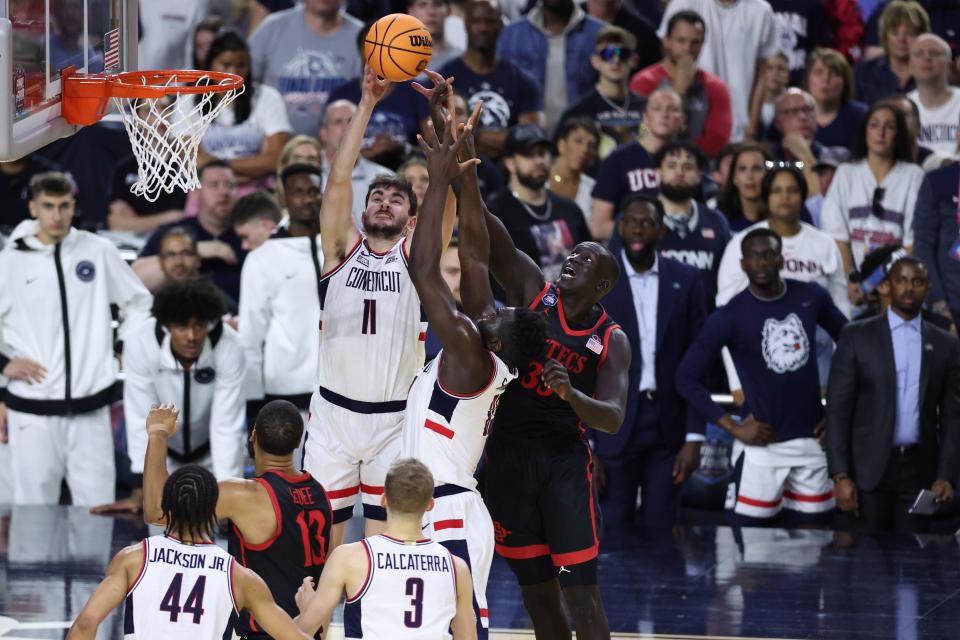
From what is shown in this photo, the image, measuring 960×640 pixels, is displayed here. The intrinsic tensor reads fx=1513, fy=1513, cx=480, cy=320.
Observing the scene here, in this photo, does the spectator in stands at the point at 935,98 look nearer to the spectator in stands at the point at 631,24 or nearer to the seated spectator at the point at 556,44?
the spectator in stands at the point at 631,24

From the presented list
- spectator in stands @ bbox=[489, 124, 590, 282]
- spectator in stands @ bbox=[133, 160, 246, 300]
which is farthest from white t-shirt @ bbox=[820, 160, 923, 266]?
spectator in stands @ bbox=[133, 160, 246, 300]

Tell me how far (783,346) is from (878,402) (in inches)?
27.3

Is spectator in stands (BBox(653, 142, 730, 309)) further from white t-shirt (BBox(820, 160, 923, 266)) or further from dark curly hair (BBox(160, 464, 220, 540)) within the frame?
dark curly hair (BBox(160, 464, 220, 540))

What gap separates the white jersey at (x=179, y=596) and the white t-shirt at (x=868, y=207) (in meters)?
6.77

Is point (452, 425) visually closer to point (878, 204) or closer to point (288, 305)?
point (288, 305)

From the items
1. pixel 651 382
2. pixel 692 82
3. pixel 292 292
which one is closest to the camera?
pixel 651 382

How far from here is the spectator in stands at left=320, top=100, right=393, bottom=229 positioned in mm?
10750

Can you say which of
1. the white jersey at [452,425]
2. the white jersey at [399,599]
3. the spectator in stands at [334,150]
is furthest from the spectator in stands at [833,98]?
the white jersey at [399,599]

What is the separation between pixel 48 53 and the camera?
21.0 ft

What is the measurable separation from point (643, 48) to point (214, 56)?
369 centimetres

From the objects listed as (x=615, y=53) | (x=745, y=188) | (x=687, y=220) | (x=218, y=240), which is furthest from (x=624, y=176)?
(x=218, y=240)

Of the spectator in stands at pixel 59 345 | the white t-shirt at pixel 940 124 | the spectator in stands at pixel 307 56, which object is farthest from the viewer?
the spectator in stands at pixel 307 56

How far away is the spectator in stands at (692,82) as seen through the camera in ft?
38.2

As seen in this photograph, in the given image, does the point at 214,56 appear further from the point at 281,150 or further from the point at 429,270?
the point at 429,270
